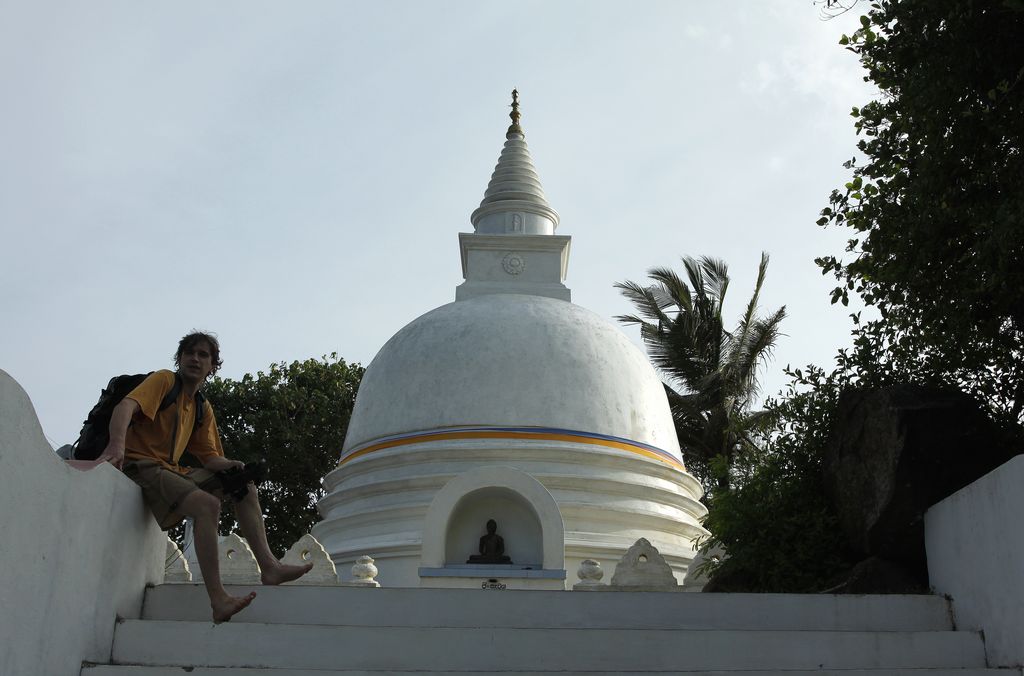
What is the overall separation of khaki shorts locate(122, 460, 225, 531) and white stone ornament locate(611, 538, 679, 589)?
7.21 metres

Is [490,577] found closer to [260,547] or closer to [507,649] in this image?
[260,547]

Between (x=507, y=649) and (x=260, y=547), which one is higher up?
(x=260, y=547)

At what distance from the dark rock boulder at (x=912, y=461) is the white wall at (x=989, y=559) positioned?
36 centimetres

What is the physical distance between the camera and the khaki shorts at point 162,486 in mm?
6008

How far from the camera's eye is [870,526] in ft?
23.8

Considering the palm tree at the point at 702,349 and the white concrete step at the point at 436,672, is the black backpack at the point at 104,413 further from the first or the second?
the palm tree at the point at 702,349

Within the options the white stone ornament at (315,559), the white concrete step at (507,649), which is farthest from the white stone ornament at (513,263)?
the white concrete step at (507,649)

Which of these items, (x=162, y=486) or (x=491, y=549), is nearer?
(x=162, y=486)

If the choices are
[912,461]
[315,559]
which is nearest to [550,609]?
[912,461]

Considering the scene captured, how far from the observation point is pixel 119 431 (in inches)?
229

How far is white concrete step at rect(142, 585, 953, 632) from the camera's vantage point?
6004mm

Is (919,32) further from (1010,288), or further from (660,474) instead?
(660,474)

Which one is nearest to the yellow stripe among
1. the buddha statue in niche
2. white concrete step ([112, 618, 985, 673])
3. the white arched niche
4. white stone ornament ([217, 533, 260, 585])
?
the white arched niche

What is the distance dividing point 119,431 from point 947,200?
573 cm
